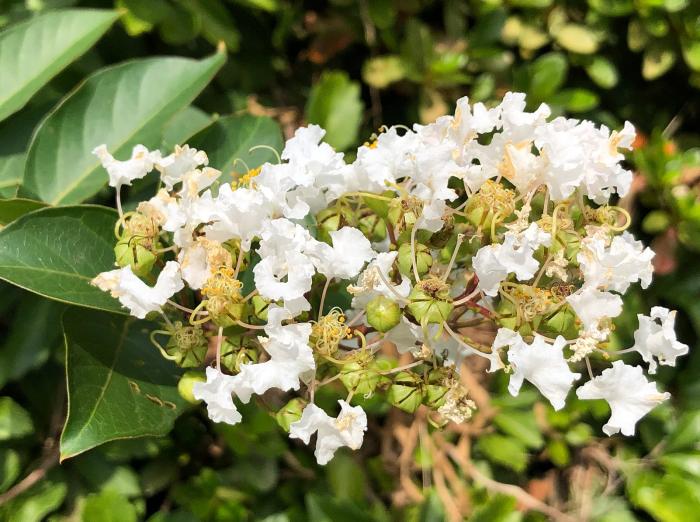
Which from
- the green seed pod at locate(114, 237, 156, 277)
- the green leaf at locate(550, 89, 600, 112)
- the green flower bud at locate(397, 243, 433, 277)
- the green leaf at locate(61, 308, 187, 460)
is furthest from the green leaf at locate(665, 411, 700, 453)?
the green seed pod at locate(114, 237, 156, 277)

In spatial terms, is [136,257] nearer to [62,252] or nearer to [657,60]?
[62,252]

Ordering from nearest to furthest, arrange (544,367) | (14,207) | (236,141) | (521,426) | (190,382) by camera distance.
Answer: (544,367), (190,382), (14,207), (236,141), (521,426)

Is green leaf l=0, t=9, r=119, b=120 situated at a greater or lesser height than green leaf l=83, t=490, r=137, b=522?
greater

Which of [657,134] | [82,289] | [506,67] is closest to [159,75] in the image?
[82,289]

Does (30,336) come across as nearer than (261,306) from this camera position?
No

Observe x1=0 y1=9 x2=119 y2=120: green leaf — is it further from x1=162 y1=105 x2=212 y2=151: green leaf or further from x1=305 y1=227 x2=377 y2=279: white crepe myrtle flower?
x1=305 y1=227 x2=377 y2=279: white crepe myrtle flower

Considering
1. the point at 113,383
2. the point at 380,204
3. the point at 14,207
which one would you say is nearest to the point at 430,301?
the point at 380,204
